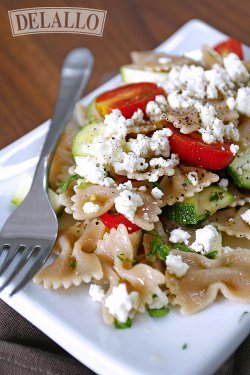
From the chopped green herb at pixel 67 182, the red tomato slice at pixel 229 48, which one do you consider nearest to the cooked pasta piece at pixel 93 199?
the chopped green herb at pixel 67 182

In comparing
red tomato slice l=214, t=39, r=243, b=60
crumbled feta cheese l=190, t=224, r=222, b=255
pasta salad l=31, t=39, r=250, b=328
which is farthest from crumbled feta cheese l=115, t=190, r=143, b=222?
red tomato slice l=214, t=39, r=243, b=60

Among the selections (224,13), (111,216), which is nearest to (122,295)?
(111,216)

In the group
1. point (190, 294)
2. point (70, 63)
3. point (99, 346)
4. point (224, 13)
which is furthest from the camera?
point (224, 13)

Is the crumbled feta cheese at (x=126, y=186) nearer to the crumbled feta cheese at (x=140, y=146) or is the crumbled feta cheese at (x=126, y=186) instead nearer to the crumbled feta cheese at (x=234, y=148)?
the crumbled feta cheese at (x=140, y=146)

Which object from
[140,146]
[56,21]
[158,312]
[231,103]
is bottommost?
[56,21]

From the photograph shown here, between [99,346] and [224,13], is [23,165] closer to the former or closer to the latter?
[99,346]

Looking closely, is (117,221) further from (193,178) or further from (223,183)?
(223,183)

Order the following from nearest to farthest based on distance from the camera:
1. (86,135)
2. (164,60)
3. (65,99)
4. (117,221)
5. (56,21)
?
(117,221)
(86,135)
(65,99)
(164,60)
(56,21)

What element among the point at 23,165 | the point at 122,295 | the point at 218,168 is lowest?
the point at 23,165

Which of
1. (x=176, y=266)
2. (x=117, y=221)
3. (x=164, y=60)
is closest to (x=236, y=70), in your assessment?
(x=164, y=60)
